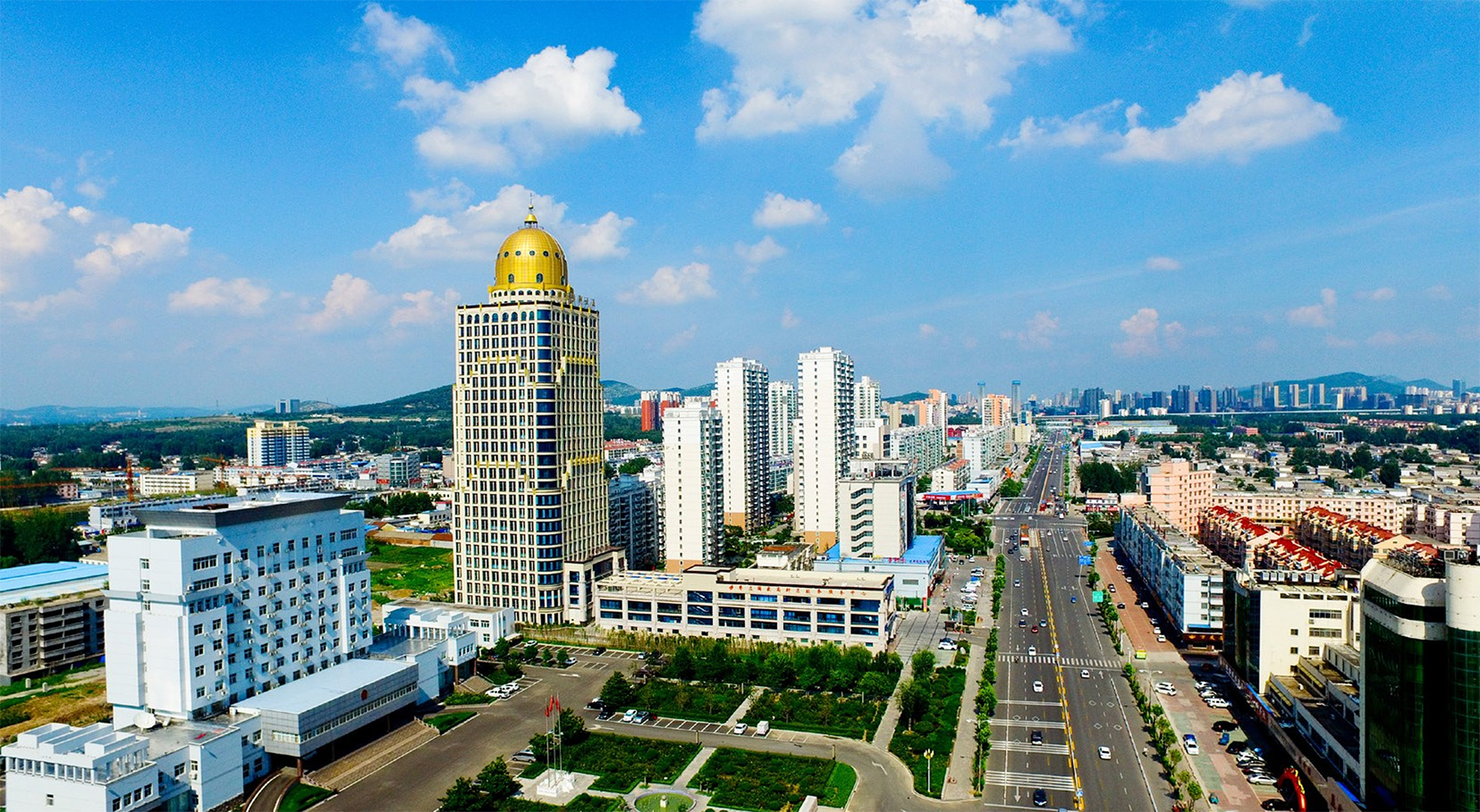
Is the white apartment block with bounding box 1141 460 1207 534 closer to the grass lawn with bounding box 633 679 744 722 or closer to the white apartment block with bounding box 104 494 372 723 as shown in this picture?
the grass lawn with bounding box 633 679 744 722

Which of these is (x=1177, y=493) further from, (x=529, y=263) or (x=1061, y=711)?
(x=529, y=263)

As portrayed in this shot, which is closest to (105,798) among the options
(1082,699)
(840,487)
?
(1082,699)

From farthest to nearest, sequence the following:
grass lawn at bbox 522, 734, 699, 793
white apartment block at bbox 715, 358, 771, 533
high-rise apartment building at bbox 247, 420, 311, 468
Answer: high-rise apartment building at bbox 247, 420, 311, 468, white apartment block at bbox 715, 358, 771, 533, grass lawn at bbox 522, 734, 699, 793

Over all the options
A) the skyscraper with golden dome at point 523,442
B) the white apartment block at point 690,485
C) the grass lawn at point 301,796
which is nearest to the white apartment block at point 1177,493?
the white apartment block at point 690,485

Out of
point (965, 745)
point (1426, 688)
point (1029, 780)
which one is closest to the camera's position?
point (1426, 688)

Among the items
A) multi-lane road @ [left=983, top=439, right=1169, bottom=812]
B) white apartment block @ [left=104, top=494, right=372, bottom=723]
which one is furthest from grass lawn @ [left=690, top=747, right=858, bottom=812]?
white apartment block @ [left=104, top=494, right=372, bottom=723]

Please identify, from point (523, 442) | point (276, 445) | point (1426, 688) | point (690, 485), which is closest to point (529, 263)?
point (523, 442)

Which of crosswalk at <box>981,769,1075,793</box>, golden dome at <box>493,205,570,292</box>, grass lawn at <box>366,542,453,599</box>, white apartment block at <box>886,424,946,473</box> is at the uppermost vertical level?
golden dome at <box>493,205,570,292</box>

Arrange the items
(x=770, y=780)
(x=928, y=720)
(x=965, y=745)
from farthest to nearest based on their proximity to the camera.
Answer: (x=928, y=720) < (x=965, y=745) < (x=770, y=780)
